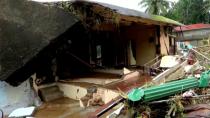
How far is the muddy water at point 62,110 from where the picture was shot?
9.38 metres

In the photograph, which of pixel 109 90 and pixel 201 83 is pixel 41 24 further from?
pixel 201 83

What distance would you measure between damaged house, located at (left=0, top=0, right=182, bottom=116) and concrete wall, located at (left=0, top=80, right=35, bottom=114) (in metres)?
0.62

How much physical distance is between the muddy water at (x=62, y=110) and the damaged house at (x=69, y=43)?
581 millimetres

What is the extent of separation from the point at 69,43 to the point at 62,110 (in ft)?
9.52

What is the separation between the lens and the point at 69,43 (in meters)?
11.7

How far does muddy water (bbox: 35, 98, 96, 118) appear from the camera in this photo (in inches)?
369

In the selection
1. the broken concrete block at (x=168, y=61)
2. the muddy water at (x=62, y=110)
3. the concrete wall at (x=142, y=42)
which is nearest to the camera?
the muddy water at (x=62, y=110)

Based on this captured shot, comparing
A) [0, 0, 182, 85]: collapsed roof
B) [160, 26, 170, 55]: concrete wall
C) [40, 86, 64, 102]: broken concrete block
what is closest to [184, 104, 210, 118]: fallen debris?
[0, 0, 182, 85]: collapsed roof

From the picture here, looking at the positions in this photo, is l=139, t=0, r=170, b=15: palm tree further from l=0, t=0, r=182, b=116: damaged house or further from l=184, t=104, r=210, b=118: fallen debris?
l=184, t=104, r=210, b=118: fallen debris

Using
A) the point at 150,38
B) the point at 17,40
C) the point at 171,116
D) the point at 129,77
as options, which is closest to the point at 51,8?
the point at 17,40

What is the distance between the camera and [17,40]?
9.29m

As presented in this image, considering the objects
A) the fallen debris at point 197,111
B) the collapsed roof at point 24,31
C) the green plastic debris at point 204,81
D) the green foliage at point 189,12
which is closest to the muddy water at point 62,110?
the collapsed roof at point 24,31

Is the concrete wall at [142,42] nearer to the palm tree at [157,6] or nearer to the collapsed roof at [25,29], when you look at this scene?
the collapsed roof at [25,29]

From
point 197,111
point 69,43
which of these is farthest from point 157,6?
point 197,111
